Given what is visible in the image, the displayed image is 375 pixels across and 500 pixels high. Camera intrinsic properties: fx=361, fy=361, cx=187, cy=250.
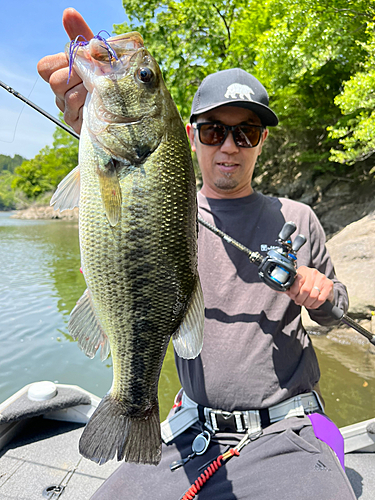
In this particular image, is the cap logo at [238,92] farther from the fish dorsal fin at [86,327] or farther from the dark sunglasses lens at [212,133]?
A: the fish dorsal fin at [86,327]

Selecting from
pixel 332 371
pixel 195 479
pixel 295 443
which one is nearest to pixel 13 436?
pixel 195 479

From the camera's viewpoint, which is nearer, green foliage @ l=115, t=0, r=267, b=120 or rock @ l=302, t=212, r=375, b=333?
rock @ l=302, t=212, r=375, b=333

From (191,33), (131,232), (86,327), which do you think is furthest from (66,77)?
(191,33)

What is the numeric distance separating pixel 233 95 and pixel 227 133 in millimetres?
250

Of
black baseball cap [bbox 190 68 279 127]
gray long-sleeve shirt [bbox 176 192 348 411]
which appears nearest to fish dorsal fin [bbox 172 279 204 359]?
Result: gray long-sleeve shirt [bbox 176 192 348 411]

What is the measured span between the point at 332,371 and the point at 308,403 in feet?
15.0

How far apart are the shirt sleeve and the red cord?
1.03 metres

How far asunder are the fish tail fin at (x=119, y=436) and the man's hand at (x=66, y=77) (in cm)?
133

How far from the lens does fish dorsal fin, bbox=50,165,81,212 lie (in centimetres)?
155

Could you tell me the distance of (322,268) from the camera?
2584 mm

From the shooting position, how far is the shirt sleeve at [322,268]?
247 cm

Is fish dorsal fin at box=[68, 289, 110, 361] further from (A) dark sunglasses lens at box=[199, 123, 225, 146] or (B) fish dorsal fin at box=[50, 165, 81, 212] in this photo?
(A) dark sunglasses lens at box=[199, 123, 225, 146]

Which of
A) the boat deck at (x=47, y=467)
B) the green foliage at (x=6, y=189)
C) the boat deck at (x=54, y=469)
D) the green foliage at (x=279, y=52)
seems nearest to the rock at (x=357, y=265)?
the green foliage at (x=279, y=52)

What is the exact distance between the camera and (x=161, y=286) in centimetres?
146
